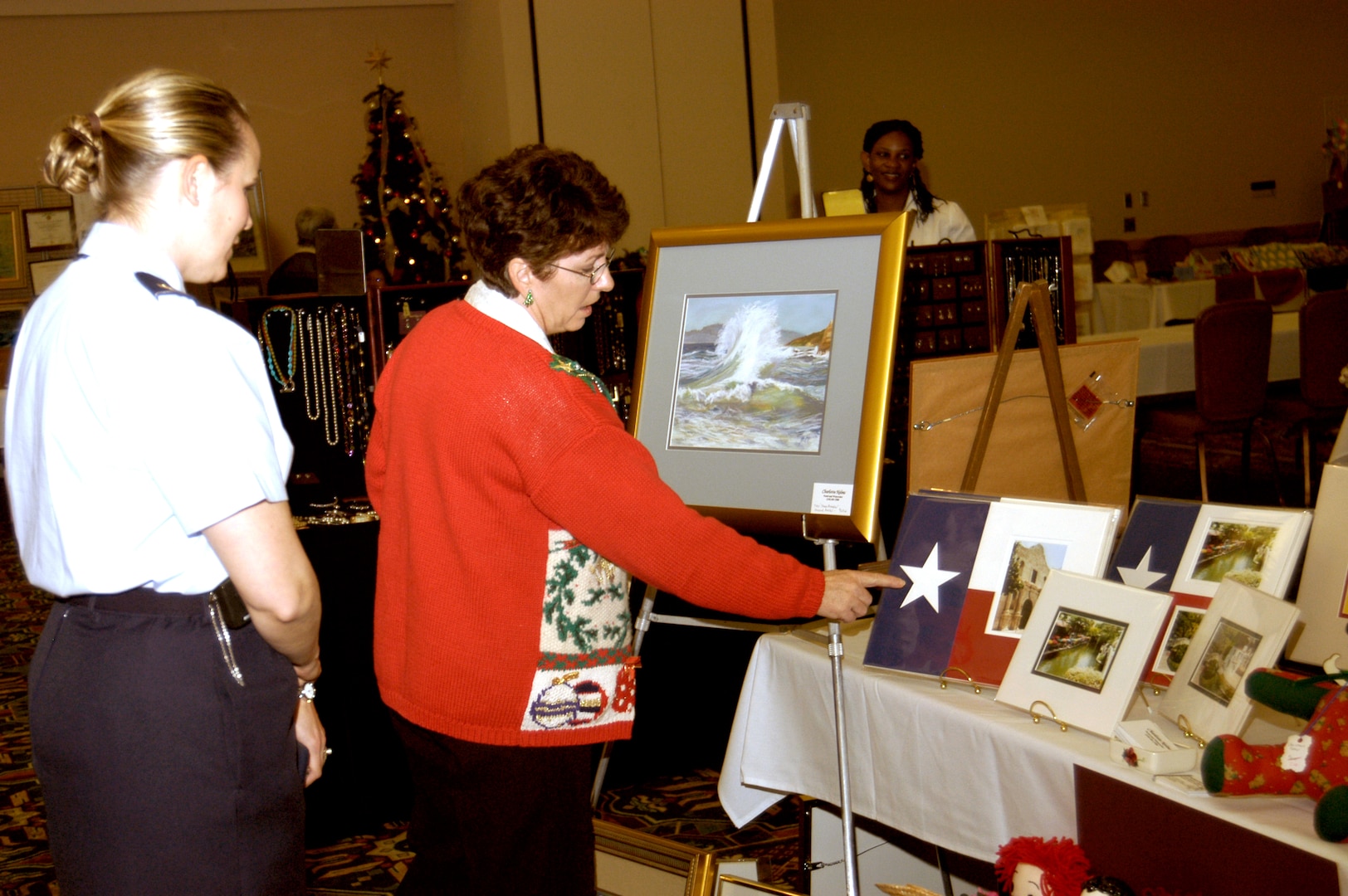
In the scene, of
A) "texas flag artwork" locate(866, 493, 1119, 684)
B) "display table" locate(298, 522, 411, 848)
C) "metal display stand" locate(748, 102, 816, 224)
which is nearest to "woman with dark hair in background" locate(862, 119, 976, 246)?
"metal display stand" locate(748, 102, 816, 224)

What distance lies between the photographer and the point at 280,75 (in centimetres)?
790

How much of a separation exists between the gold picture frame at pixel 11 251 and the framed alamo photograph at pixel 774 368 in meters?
6.20

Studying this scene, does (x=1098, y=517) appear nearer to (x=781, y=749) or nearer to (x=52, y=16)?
(x=781, y=749)

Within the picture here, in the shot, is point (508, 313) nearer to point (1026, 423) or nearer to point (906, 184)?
point (1026, 423)

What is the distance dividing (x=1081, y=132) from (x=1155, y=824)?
9756mm

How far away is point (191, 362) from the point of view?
42.1 inches

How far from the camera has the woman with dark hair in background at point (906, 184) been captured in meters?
4.11

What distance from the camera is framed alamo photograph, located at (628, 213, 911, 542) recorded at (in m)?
1.85

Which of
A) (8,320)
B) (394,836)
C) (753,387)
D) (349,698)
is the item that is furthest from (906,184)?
(8,320)

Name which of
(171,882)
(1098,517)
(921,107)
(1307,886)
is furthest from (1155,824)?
(921,107)

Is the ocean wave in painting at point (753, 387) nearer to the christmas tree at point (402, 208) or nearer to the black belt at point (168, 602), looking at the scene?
the black belt at point (168, 602)

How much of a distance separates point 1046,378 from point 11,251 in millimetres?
6806

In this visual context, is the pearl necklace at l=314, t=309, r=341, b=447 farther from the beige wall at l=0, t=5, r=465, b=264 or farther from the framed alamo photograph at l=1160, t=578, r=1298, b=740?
the beige wall at l=0, t=5, r=465, b=264

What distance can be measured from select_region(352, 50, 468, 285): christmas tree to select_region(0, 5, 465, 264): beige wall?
1.77 metres
